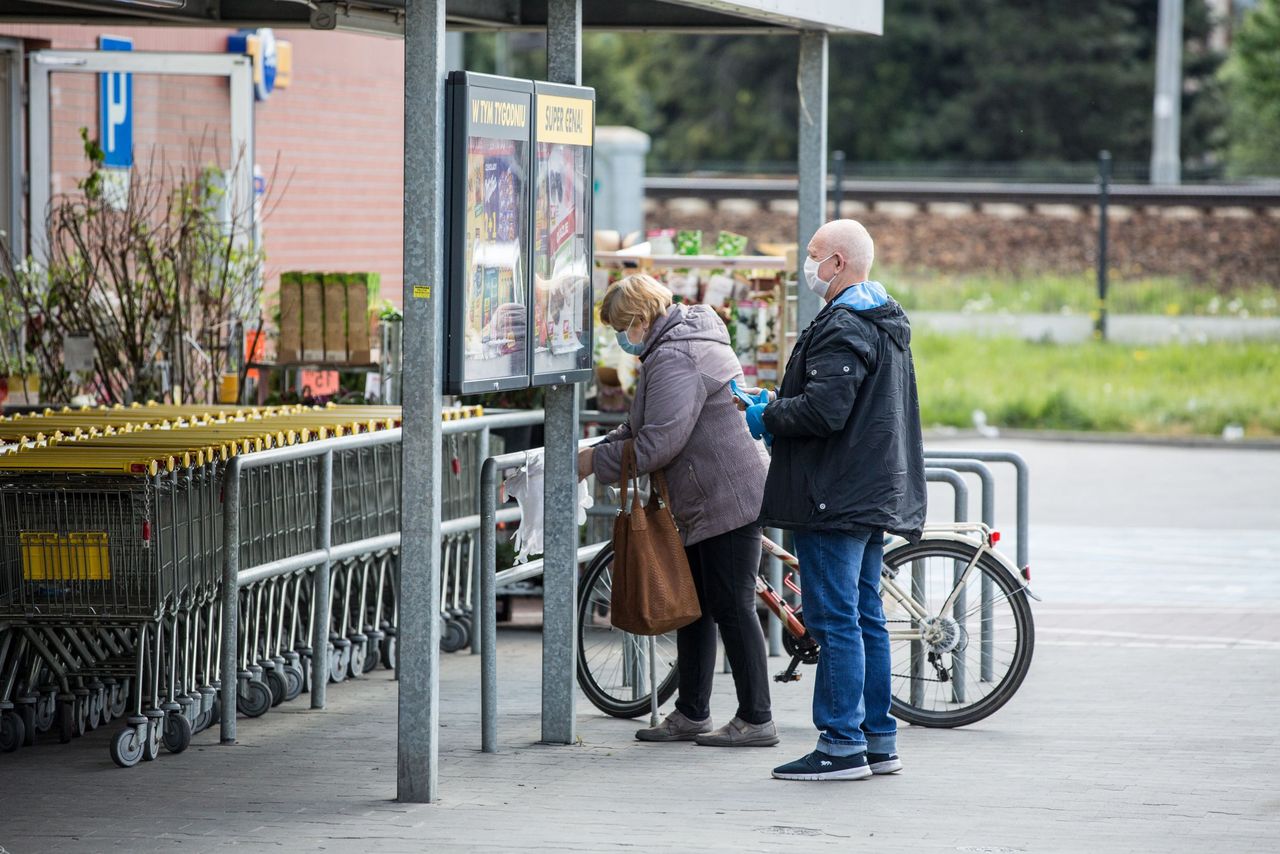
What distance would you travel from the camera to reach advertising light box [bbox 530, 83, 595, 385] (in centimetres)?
659

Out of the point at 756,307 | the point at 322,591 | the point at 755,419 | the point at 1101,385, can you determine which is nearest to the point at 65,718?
the point at 322,591

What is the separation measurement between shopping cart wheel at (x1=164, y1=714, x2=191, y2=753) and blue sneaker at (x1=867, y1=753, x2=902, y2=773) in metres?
2.45

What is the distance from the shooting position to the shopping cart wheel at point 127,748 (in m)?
6.80

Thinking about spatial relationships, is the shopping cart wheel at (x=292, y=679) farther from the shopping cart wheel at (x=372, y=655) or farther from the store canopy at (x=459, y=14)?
the store canopy at (x=459, y=14)

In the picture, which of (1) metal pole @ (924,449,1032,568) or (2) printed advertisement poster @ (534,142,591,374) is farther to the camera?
(1) metal pole @ (924,449,1032,568)

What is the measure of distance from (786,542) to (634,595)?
2.41 m

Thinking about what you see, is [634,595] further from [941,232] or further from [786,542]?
[941,232]

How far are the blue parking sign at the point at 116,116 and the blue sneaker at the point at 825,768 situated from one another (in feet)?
26.3

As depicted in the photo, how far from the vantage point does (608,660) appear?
7.83m

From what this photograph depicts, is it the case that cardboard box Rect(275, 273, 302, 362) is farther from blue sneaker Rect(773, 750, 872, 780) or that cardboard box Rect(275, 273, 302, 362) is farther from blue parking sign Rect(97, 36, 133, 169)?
blue sneaker Rect(773, 750, 872, 780)

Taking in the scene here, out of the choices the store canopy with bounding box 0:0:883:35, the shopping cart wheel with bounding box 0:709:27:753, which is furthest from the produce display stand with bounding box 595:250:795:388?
the shopping cart wheel with bounding box 0:709:27:753

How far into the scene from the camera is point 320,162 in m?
16.2

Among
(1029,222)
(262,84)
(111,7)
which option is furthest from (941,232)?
(111,7)

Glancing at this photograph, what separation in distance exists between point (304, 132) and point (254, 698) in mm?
8980
